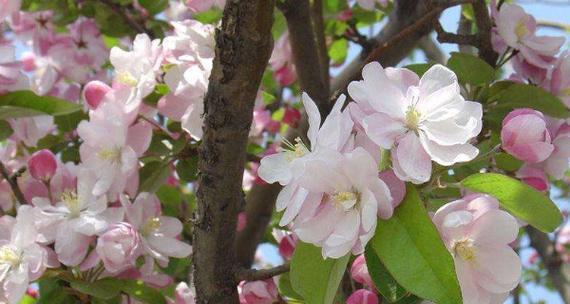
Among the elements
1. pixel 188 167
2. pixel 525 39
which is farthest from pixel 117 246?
pixel 525 39

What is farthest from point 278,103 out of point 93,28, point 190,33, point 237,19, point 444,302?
point 444,302

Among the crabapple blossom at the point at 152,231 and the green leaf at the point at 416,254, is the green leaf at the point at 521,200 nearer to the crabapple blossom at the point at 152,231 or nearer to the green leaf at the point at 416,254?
the green leaf at the point at 416,254

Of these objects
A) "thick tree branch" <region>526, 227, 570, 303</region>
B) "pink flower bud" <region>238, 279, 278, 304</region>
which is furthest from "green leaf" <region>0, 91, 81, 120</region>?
"thick tree branch" <region>526, 227, 570, 303</region>

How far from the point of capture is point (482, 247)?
1.09 meters

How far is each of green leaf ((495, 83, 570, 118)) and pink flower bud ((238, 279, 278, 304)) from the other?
0.50m

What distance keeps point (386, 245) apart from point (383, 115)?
174 mm

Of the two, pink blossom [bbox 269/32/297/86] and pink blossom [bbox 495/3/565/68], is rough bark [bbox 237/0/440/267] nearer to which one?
pink blossom [bbox 269/32/297/86]

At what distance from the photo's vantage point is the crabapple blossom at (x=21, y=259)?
1359 millimetres

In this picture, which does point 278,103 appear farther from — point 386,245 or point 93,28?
point 386,245

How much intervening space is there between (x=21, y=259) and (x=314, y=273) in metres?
0.55

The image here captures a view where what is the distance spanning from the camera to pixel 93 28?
7.65ft

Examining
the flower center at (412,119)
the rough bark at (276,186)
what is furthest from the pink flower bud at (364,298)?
the rough bark at (276,186)

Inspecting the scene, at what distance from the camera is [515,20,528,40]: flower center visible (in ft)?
4.99

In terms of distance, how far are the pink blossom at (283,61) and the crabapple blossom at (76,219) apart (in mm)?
667
